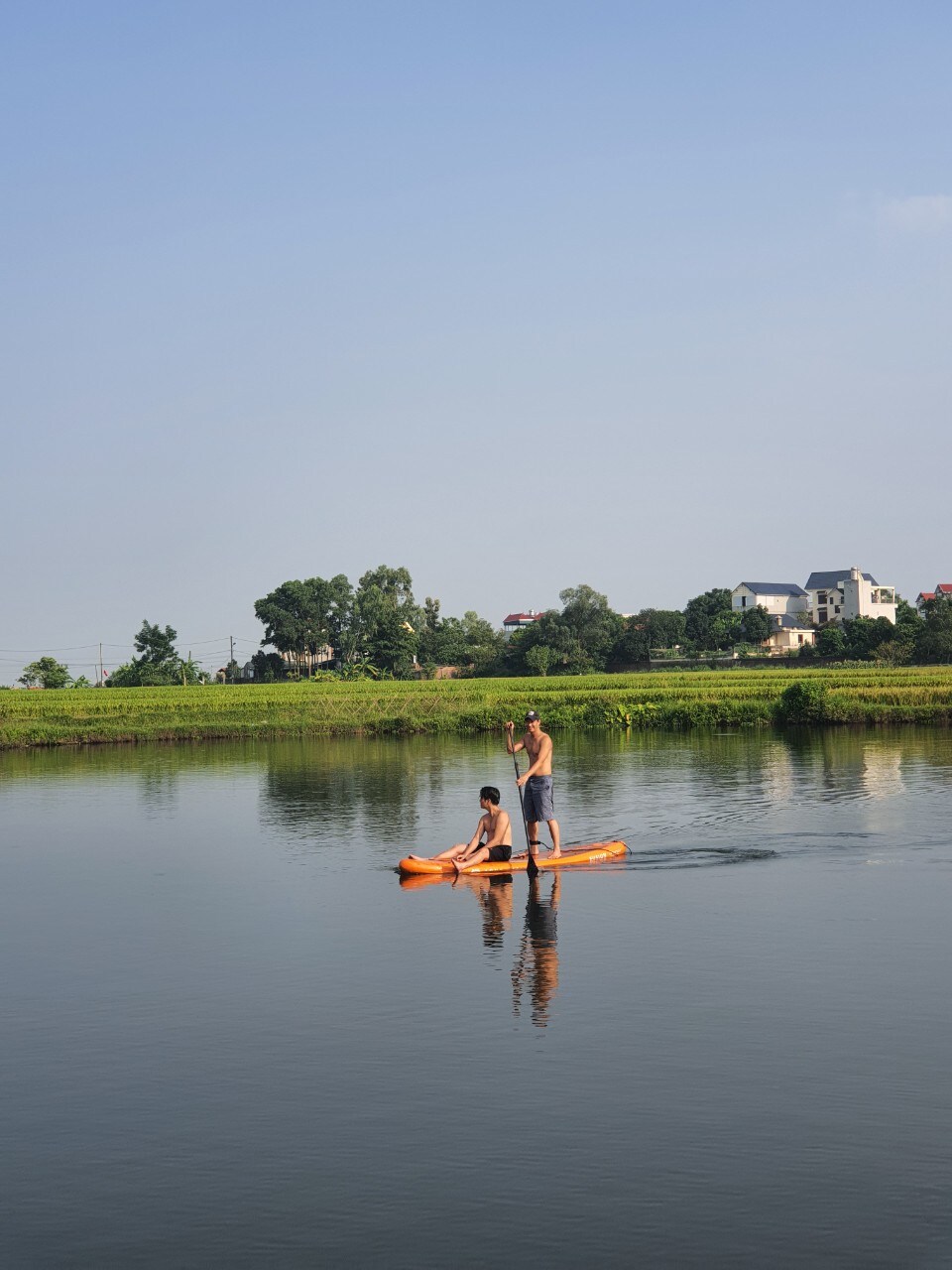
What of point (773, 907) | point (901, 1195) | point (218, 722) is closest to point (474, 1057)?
point (901, 1195)

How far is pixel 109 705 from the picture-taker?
211ft

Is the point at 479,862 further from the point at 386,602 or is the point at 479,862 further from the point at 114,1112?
the point at 386,602

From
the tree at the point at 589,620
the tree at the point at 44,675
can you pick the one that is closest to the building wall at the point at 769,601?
the tree at the point at 589,620

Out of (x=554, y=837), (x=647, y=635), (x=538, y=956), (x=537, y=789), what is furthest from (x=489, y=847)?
(x=647, y=635)

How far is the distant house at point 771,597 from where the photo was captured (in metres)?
168

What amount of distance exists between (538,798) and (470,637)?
4980 inches

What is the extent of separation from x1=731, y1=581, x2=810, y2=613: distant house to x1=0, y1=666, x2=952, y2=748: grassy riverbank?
330ft

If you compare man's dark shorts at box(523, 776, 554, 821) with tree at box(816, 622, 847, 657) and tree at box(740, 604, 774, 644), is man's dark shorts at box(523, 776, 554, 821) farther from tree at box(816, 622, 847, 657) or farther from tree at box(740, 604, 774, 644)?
tree at box(740, 604, 774, 644)

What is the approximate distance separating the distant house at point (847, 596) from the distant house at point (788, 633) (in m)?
2.53

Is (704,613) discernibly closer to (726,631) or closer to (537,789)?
(726,631)

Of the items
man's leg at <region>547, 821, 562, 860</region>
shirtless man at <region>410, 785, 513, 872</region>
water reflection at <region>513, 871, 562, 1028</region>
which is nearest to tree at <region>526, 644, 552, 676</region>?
man's leg at <region>547, 821, 562, 860</region>

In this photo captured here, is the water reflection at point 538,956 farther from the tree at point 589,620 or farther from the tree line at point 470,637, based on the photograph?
the tree at point 589,620

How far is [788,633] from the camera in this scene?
15575 centimetres

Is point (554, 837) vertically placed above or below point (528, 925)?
above
